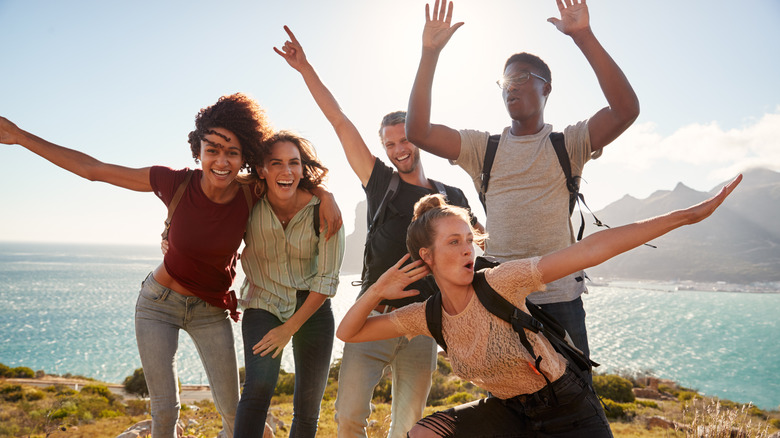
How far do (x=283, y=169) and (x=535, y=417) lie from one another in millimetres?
2521

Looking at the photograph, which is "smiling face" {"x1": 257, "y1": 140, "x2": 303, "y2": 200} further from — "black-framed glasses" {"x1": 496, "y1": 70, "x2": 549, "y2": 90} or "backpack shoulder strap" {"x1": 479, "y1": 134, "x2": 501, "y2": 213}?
"black-framed glasses" {"x1": 496, "y1": 70, "x2": 549, "y2": 90}

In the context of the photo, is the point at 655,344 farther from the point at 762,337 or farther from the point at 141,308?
the point at 141,308

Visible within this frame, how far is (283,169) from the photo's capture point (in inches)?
143

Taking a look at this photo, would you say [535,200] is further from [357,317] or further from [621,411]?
[621,411]

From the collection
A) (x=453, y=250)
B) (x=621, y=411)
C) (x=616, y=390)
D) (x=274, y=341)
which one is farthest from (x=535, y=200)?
(x=616, y=390)

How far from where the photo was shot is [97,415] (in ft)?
106

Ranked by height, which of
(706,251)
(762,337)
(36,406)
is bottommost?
(762,337)

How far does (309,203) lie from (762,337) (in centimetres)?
14720

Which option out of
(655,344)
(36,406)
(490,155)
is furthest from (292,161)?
(655,344)

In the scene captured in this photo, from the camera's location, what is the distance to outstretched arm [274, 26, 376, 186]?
12.6ft

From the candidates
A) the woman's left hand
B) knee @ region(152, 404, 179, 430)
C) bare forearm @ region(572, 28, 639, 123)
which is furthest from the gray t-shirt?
knee @ region(152, 404, 179, 430)

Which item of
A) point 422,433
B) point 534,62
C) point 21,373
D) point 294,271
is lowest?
point 21,373

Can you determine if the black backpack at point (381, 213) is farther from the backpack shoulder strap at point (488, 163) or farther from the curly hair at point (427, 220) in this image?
the curly hair at point (427, 220)

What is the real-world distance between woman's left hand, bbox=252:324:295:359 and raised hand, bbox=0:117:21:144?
233 cm
